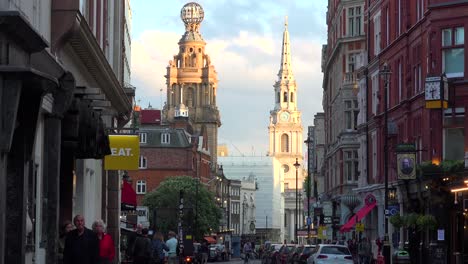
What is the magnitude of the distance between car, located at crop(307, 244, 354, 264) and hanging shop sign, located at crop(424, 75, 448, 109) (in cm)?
627

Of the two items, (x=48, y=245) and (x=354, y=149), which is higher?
(x=354, y=149)

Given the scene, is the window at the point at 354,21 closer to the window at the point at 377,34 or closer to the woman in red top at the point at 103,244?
the window at the point at 377,34

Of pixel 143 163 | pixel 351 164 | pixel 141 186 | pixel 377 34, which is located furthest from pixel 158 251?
pixel 143 163

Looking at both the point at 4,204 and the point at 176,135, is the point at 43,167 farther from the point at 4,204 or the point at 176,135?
the point at 176,135

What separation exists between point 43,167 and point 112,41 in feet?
60.7

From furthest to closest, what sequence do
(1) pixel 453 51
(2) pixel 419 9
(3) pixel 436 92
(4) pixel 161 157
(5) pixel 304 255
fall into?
1. (4) pixel 161 157
2. (2) pixel 419 9
3. (5) pixel 304 255
4. (1) pixel 453 51
5. (3) pixel 436 92

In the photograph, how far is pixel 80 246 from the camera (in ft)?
61.8

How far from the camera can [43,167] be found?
2127 centimetres

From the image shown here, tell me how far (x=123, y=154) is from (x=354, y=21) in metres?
46.6

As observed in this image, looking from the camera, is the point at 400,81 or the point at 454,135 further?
the point at 400,81

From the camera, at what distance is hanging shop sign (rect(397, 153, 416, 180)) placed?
1703 inches

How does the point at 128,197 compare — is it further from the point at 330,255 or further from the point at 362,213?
the point at 362,213

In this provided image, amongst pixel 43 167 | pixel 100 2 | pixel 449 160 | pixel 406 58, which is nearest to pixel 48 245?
pixel 43 167

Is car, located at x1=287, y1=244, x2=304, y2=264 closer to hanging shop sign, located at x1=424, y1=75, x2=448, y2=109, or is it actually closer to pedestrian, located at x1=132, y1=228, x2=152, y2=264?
hanging shop sign, located at x1=424, y1=75, x2=448, y2=109
